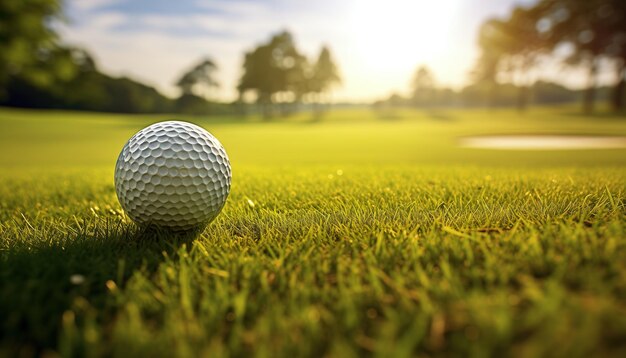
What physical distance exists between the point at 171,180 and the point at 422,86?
86297 millimetres

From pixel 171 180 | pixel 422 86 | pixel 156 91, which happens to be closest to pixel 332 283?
pixel 171 180

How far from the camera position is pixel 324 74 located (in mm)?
54062

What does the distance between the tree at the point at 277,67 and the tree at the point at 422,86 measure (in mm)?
36068

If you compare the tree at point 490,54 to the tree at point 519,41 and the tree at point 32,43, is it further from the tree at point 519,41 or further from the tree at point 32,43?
the tree at point 32,43

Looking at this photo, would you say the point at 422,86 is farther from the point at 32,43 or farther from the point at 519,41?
the point at 32,43

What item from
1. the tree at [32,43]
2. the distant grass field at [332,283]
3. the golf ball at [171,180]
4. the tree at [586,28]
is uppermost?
the tree at [586,28]

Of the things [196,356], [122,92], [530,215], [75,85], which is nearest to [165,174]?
[196,356]

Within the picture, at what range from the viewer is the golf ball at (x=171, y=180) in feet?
7.23

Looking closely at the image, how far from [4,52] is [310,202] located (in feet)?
80.0

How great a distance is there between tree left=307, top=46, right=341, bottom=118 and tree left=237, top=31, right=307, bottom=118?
1.51m

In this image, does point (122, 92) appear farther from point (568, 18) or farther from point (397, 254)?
point (397, 254)

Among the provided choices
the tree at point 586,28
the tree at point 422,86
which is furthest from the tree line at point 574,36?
the tree at point 422,86

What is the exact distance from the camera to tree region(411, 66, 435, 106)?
80.7m

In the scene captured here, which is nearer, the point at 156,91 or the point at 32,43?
the point at 32,43
